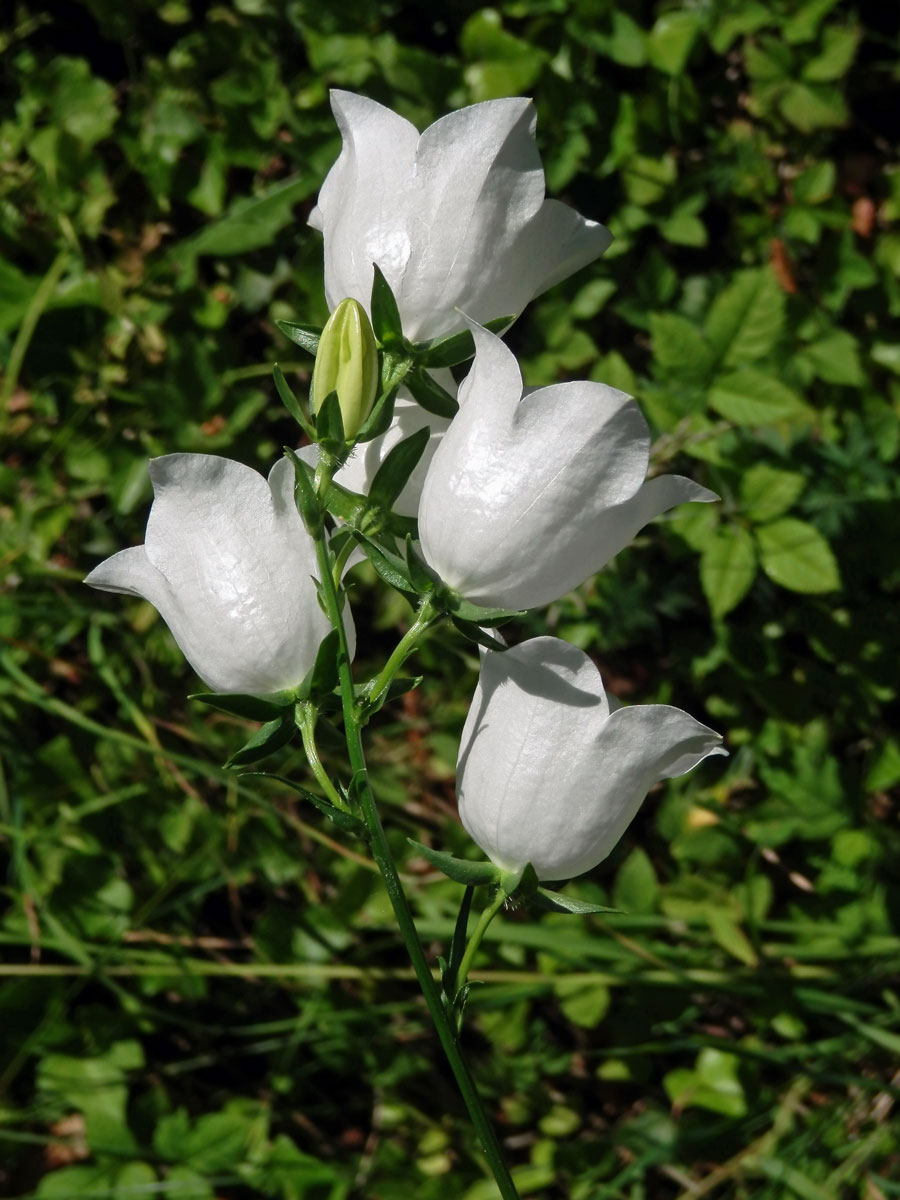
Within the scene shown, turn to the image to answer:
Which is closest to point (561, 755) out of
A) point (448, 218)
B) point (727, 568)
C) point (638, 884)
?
point (448, 218)

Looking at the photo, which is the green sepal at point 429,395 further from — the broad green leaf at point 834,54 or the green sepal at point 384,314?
the broad green leaf at point 834,54

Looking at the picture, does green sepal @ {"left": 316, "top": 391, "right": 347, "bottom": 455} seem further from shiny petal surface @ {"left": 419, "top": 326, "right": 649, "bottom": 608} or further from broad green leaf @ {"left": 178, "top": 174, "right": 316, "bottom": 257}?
broad green leaf @ {"left": 178, "top": 174, "right": 316, "bottom": 257}

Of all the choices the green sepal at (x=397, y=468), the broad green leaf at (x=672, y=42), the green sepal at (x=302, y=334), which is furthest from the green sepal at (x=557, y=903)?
the broad green leaf at (x=672, y=42)

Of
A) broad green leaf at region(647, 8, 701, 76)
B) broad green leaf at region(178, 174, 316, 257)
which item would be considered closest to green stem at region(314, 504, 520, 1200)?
broad green leaf at region(178, 174, 316, 257)

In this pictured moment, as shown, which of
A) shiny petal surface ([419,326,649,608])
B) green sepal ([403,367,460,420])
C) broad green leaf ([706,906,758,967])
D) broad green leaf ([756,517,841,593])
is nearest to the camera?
shiny petal surface ([419,326,649,608])

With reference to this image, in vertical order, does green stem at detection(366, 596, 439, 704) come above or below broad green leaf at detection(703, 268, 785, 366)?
above

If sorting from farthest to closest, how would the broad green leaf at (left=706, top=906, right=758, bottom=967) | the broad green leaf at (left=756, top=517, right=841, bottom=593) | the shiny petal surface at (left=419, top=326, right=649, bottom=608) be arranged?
1. the broad green leaf at (left=706, top=906, right=758, bottom=967)
2. the broad green leaf at (left=756, top=517, right=841, bottom=593)
3. the shiny petal surface at (left=419, top=326, right=649, bottom=608)

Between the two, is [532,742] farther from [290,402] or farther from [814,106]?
[814,106]
